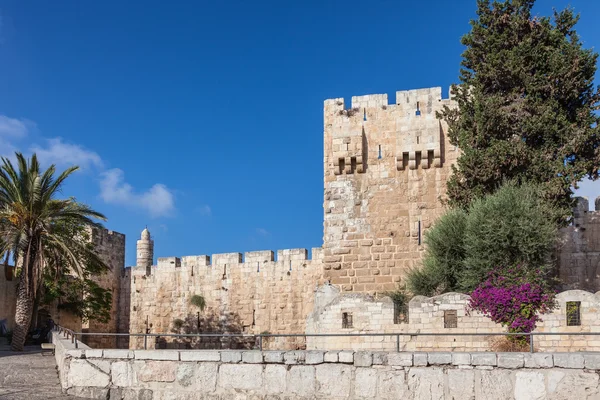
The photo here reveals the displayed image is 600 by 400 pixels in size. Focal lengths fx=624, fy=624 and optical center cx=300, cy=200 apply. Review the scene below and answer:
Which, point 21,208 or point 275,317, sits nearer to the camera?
point 21,208

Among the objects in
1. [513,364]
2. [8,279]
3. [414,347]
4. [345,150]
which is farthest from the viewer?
[8,279]

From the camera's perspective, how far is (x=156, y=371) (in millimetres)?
8617

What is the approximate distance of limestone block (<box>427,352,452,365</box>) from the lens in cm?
765

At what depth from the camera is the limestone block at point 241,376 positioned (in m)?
8.27

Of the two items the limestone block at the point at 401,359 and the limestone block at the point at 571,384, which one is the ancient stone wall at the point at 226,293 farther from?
the limestone block at the point at 571,384

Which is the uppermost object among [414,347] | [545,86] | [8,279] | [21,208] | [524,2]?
[524,2]

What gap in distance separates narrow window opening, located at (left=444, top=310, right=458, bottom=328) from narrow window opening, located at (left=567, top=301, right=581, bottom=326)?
202cm

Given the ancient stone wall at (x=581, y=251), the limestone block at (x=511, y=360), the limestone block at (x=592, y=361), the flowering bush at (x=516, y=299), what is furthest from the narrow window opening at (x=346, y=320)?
the limestone block at (x=592, y=361)

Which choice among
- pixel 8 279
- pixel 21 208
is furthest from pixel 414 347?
pixel 8 279

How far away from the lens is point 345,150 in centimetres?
1595

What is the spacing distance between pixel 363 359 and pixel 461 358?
122 cm

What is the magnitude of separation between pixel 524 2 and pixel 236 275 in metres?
12.8

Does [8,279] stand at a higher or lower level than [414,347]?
higher

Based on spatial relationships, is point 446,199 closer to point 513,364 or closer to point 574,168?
point 574,168
